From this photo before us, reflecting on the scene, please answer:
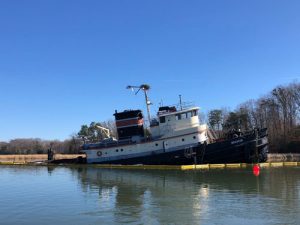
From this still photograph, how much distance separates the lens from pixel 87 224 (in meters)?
12.8

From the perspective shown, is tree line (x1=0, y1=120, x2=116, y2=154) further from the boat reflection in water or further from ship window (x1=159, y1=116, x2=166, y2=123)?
the boat reflection in water

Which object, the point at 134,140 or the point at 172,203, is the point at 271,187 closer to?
the point at 172,203

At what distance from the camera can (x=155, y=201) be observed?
56.1 ft

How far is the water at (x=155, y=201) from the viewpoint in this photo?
44.2ft

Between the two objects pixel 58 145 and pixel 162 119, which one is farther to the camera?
pixel 58 145

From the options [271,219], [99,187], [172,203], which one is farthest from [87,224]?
[99,187]

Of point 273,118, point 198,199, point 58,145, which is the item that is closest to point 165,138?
point 198,199

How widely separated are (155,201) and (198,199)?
6.41 feet

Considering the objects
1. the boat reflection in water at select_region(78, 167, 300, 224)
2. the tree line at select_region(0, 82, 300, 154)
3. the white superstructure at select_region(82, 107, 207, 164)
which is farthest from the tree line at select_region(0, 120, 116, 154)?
the boat reflection in water at select_region(78, 167, 300, 224)

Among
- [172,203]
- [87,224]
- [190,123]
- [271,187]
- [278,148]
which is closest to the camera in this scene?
[87,224]

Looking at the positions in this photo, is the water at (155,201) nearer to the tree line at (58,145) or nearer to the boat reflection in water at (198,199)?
the boat reflection in water at (198,199)

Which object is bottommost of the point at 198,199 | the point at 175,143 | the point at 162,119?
the point at 198,199

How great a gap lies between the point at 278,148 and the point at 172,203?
45.5m

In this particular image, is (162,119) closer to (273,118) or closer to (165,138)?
(165,138)
